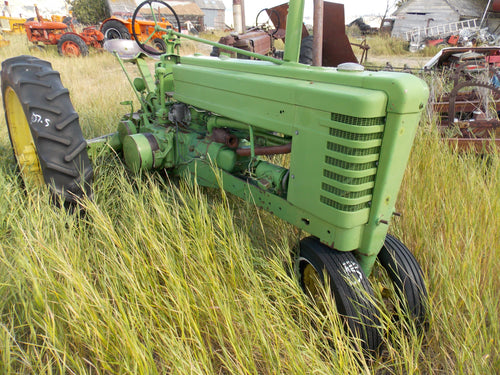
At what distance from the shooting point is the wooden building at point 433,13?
67.2 feet

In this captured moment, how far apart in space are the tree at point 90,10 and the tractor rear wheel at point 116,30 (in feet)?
31.5

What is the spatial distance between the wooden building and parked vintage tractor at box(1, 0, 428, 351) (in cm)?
2142

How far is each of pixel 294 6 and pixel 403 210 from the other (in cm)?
150

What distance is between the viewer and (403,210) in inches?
100.0

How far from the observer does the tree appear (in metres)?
20.3

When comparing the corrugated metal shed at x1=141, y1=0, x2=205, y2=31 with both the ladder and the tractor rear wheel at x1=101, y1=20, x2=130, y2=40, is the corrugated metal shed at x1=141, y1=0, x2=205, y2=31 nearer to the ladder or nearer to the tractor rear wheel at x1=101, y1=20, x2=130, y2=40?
the ladder

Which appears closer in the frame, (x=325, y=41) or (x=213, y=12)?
(x=325, y=41)

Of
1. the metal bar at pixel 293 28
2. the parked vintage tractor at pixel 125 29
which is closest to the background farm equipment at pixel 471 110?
the metal bar at pixel 293 28

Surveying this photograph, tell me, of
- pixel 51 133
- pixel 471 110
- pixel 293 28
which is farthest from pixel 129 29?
pixel 293 28

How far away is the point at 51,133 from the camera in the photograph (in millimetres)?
2328

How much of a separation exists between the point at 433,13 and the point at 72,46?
19585mm

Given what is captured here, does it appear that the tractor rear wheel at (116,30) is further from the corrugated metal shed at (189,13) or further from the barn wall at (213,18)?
the barn wall at (213,18)

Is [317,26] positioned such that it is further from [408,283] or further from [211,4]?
[211,4]

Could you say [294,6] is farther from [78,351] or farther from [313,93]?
[78,351]
